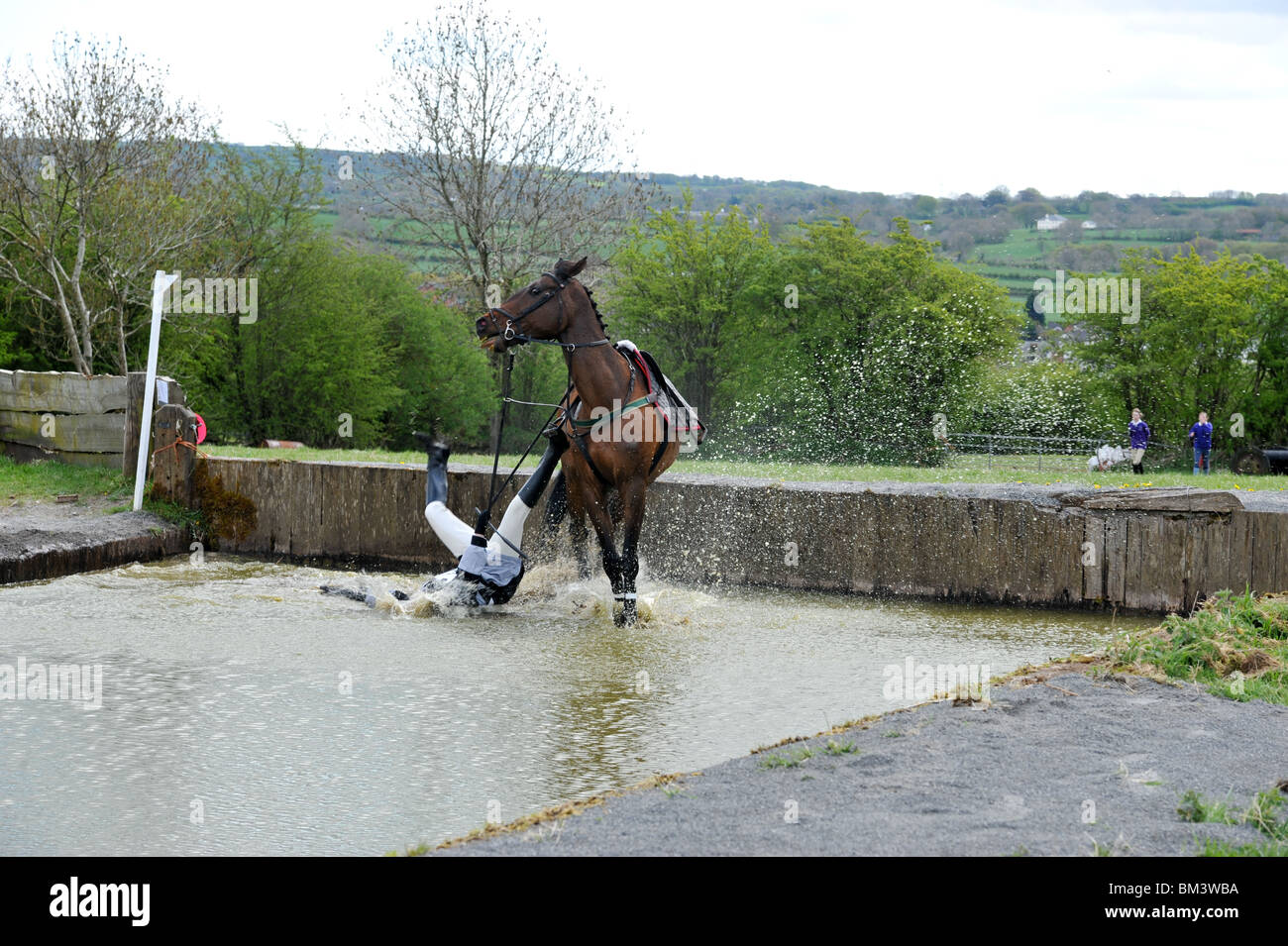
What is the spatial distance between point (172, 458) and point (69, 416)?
7.27ft

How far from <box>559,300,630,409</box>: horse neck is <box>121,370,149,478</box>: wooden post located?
23.3ft

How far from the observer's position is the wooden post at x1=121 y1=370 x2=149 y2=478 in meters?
15.6

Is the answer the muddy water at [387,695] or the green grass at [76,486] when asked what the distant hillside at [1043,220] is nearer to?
the green grass at [76,486]

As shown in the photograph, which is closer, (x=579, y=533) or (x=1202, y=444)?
(x=579, y=533)

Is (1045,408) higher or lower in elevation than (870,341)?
lower

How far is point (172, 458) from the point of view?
51.4ft

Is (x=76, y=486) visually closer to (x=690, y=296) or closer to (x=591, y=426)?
(x=591, y=426)

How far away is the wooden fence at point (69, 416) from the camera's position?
16.7 metres

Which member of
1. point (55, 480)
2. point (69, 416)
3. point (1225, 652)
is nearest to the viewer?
point (1225, 652)

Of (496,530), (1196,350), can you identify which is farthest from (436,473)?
(1196,350)

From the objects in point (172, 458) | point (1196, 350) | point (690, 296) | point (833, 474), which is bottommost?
point (833, 474)

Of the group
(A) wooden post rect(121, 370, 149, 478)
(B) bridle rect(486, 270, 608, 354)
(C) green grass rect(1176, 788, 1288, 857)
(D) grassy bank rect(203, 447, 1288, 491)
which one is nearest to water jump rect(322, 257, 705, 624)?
(B) bridle rect(486, 270, 608, 354)

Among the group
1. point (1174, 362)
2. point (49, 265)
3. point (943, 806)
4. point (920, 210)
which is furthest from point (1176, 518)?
point (920, 210)

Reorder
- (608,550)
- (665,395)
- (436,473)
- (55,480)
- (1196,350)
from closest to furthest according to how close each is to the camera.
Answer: (608,550), (665,395), (436,473), (55,480), (1196,350)
